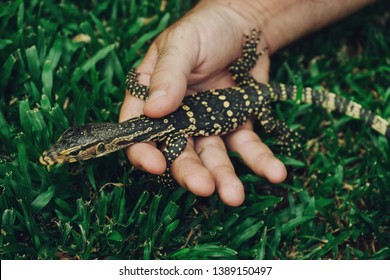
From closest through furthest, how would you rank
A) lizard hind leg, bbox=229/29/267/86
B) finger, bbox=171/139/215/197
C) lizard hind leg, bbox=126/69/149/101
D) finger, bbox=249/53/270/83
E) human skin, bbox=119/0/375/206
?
finger, bbox=171/139/215/197, human skin, bbox=119/0/375/206, lizard hind leg, bbox=126/69/149/101, lizard hind leg, bbox=229/29/267/86, finger, bbox=249/53/270/83

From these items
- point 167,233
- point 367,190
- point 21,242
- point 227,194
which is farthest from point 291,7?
point 21,242

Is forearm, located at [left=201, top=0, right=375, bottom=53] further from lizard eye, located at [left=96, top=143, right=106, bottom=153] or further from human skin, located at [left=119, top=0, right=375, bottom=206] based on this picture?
lizard eye, located at [left=96, top=143, right=106, bottom=153]

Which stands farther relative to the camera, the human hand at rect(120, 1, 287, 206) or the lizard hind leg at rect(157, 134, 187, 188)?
the lizard hind leg at rect(157, 134, 187, 188)

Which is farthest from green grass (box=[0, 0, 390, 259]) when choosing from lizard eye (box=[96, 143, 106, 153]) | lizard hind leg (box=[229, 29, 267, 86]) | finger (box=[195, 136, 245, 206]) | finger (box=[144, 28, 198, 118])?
finger (box=[144, 28, 198, 118])

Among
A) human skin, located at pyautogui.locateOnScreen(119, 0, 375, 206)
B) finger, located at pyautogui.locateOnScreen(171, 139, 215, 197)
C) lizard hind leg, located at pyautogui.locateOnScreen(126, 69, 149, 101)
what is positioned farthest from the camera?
lizard hind leg, located at pyautogui.locateOnScreen(126, 69, 149, 101)

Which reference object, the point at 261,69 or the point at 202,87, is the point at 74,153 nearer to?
the point at 202,87

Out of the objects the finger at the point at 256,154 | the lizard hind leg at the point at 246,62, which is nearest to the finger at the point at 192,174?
the finger at the point at 256,154

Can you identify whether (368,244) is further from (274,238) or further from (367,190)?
(274,238)
